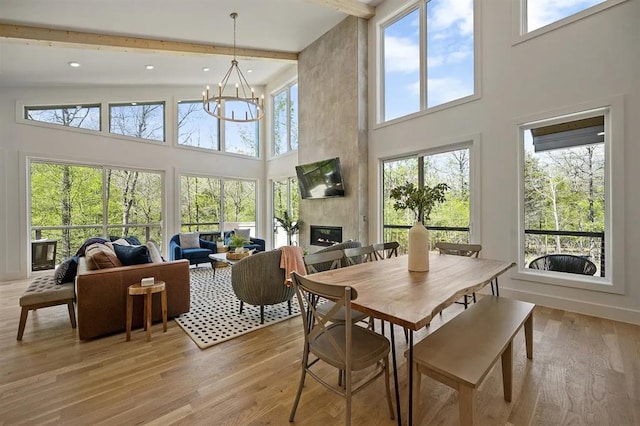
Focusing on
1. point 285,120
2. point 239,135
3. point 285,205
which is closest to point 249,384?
point 285,205

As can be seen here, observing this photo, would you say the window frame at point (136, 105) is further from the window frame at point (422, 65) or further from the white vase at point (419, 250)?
the white vase at point (419, 250)

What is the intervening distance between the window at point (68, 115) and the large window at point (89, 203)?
0.83 m

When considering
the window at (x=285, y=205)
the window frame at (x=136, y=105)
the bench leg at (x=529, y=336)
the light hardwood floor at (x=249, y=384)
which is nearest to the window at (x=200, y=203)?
the window frame at (x=136, y=105)

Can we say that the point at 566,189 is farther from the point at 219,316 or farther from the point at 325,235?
the point at 219,316

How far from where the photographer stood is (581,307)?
3.20 metres

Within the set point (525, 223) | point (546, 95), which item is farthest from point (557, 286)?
point (546, 95)

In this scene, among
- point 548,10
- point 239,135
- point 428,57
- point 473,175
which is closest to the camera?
point 548,10

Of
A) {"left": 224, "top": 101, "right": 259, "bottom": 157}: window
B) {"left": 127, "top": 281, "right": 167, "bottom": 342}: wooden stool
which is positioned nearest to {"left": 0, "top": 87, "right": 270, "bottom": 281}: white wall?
{"left": 224, "top": 101, "right": 259, "bottom": 157}: window

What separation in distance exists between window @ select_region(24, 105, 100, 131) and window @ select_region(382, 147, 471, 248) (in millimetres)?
6274

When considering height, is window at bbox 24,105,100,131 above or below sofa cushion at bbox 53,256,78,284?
above

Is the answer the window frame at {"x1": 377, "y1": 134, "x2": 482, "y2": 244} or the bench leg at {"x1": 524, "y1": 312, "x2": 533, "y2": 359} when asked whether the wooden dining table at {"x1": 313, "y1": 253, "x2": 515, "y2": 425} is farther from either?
the window frame at {"x1": 377, "y1": 134, "x2": 482, "y2": 244}

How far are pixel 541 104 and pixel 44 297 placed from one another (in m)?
6.00

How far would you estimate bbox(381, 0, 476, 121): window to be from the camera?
425 cm

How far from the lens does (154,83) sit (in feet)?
21.4
